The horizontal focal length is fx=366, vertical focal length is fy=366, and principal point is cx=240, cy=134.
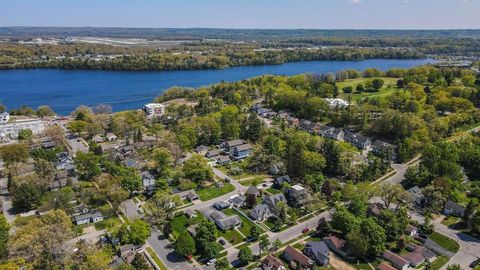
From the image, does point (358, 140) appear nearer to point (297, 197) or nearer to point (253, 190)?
point (297, 197)

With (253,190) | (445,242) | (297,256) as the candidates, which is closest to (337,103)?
(253,190)

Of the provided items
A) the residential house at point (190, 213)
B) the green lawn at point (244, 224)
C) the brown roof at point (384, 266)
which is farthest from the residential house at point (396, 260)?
the residential house at point (190, 213)

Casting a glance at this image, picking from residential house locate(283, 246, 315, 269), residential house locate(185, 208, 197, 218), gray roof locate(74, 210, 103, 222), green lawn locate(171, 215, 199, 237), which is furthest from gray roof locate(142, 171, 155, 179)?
residential house locate(283, 246, 315, 269)

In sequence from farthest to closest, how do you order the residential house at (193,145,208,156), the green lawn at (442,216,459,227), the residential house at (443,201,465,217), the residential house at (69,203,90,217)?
the residential house at (193,145,208,156) < the residential house at (443,201,465,217) < the residential house at (69,203,90,217) < the green lawn at (442,216,459,227)

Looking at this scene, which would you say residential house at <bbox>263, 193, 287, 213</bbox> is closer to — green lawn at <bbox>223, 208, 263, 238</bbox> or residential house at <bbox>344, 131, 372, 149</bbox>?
green lawn at <bbox>223, 208, 263, 238</bbox>

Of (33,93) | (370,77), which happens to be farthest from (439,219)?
(33,93)

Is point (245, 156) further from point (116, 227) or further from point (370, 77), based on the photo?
point (370, 77)

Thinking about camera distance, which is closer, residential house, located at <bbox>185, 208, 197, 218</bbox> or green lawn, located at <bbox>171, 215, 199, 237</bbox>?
green lawn, located at <bbox>171, 215, 199, 237</bbox>
